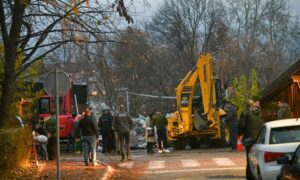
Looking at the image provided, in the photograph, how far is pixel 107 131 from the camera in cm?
2778

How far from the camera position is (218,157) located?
74.8ft

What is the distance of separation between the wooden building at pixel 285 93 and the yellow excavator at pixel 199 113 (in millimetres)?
3108

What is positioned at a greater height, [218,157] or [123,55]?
[123,55]

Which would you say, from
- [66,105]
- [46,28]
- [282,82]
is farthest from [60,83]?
[282,82]

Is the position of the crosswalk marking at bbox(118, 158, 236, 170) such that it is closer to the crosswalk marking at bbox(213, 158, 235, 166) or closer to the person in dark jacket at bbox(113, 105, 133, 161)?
the crosswalk marking at bbox(213, 158, 235, 166)

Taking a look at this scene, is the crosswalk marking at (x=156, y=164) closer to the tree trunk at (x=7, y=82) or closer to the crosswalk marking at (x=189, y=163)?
the crosswalk marking at (x=189, y=163)

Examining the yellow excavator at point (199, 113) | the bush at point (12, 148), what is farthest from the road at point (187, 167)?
the yellow excavator at point (199, 113)

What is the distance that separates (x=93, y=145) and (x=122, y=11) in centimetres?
748

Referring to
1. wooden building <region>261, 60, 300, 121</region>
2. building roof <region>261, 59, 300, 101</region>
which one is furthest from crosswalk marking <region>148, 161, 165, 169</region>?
building roof <region>261, 59, 300, 101</region>

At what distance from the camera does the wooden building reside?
2863cm

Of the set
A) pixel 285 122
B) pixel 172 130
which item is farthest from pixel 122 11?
pixel 172 130

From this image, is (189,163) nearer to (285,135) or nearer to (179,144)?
(285,135)

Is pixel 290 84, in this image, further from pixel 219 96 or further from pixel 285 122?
pixel 285 122

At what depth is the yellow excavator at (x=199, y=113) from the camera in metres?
29.3
